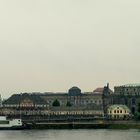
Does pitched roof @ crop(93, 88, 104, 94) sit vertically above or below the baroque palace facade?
above

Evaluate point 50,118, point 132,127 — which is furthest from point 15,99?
point 132,127

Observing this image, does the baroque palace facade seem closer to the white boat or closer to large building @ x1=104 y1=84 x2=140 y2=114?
large building @ x1=104 y1=84 x2=140 y2=114

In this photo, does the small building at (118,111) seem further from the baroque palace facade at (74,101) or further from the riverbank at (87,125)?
the riverbank at (87,125)

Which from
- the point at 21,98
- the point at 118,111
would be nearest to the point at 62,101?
the point at 21,98

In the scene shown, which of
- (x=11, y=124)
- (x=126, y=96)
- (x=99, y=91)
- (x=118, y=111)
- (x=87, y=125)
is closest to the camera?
(x=11, y=124)

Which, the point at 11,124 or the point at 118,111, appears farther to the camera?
the point at 118,111

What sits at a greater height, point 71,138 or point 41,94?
point 41,94

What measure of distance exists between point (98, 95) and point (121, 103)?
23524 mm

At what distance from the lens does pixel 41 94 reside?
174m

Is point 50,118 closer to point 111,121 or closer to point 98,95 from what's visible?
point 111,121

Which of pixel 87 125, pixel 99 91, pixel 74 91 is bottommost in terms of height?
pixel 87 125

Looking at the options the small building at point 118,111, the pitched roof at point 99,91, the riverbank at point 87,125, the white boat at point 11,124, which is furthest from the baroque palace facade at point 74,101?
the white boat at point 11,124

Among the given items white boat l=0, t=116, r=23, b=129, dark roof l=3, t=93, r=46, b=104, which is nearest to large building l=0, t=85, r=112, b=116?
dark roof l=3, t=93, r=46, b=104

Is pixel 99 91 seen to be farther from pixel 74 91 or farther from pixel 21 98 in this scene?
pixel 21 98
